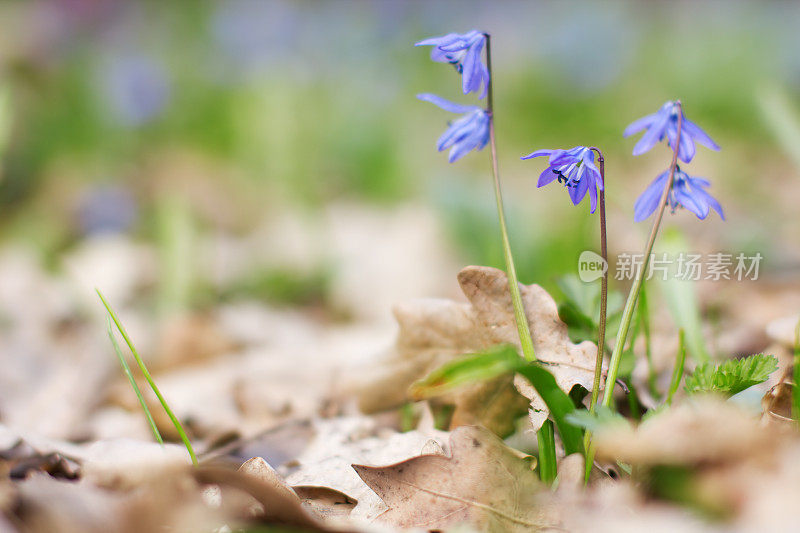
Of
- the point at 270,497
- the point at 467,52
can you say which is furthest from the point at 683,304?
the point at 270,497

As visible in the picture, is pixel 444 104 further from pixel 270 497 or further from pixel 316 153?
pixel 316 153

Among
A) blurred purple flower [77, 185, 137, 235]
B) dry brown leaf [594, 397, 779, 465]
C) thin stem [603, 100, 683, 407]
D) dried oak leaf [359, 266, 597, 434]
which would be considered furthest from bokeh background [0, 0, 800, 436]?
dry brown leaf [594, 397, 779, 465]

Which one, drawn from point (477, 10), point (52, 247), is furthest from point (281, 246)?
point (477, 10)

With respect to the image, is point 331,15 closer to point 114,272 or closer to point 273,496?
point 114,272

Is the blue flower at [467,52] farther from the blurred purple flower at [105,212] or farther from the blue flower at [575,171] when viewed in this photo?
the blurred purple flower at [105,212]

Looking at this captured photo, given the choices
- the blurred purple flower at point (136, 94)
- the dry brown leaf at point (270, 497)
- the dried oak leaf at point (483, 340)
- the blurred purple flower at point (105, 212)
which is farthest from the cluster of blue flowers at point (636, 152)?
the blurred purple flower at point (136, 94)
